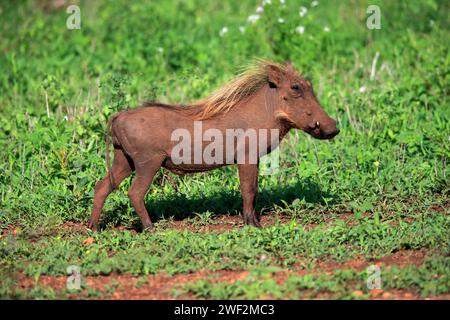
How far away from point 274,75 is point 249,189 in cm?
94

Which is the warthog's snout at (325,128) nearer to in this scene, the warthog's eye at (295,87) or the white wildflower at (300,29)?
the warthog's eye at (295,87)

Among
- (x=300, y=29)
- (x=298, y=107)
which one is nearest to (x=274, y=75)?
(x=298, y=107)

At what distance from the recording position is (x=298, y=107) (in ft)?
22.8

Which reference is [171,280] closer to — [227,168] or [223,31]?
[227,168]

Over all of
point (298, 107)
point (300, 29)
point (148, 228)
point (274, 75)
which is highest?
point (300, 29)

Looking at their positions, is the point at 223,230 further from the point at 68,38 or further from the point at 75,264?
the point at 68,38

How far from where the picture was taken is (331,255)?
6270 mm

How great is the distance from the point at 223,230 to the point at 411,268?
1.74m

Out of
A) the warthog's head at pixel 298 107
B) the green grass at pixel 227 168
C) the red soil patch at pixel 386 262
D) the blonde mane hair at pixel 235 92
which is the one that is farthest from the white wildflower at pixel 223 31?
the red soil patch at pixel 386 262

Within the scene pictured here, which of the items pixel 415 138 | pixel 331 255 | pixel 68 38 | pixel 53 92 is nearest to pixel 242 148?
pixel 331 255

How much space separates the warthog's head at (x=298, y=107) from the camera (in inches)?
273

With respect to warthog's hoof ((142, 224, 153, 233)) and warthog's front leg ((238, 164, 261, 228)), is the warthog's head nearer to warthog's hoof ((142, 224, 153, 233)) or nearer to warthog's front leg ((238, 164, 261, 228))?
warthog's front leg ((238, 164, 261, 228))

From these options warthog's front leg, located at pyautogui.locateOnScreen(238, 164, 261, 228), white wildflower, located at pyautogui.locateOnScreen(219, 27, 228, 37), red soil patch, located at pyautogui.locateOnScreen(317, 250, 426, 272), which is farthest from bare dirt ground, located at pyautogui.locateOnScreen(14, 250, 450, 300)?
white wildflower, located at pyautogui.locateOnScreen(219, 27, 228, 37)
